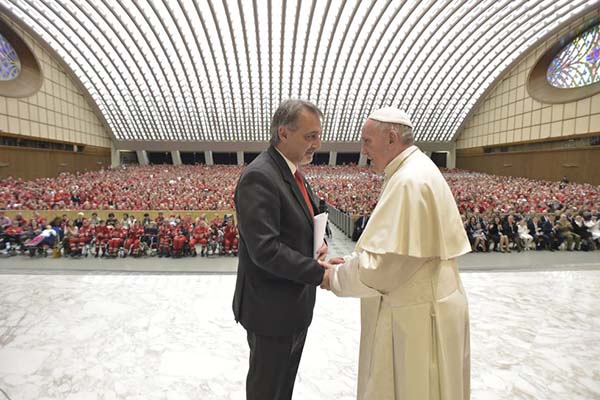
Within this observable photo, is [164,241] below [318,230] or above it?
below

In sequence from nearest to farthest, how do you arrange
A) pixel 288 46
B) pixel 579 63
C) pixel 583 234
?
pixel 583 234, pixel 579 63, pixel 288 46

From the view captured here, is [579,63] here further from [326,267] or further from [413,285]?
[326,267]

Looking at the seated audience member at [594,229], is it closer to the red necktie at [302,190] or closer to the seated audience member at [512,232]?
the seated audience member at [512,232]

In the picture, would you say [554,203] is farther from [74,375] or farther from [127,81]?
[127,81]

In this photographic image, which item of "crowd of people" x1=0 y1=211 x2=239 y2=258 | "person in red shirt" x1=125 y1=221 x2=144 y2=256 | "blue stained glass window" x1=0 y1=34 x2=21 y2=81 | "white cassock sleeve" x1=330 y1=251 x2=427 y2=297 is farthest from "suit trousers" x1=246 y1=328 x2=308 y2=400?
"blue stained glass window" x1=0 y1=34 x2=21 y2=81

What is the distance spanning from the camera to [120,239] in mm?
10469

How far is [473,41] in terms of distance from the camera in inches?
1452

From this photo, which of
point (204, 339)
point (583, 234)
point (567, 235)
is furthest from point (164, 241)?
point (583, 234)

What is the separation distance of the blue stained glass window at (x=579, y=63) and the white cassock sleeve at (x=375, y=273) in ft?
127

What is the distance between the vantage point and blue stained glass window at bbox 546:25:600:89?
3022cm

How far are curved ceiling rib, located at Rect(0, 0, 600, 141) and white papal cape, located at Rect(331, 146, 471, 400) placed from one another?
32390 mm

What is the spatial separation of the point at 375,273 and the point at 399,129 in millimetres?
905

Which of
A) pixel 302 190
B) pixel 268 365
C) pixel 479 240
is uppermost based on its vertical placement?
pixel 302 190

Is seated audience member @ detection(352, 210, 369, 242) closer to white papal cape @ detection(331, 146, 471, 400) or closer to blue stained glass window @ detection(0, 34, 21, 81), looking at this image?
white papal cape @ detection(331, 146, 471, 400)
